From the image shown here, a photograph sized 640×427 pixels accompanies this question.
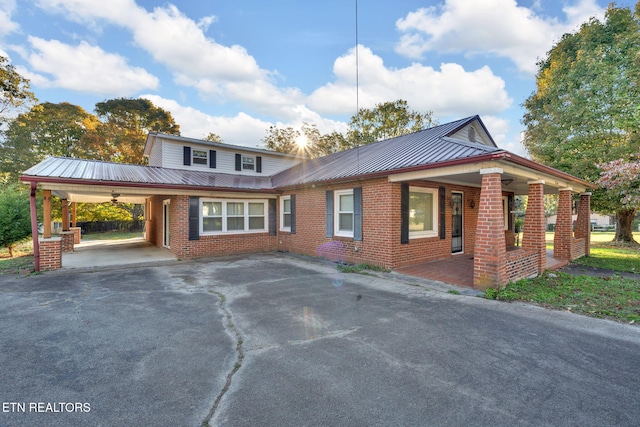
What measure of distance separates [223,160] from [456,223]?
34.3 ft

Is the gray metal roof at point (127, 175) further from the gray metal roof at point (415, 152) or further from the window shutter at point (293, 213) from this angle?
the gray metal roof at point (415, 152)

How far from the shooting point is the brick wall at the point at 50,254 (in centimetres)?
827

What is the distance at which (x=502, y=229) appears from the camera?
233 inches

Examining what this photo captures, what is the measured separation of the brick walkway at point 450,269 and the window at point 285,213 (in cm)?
560

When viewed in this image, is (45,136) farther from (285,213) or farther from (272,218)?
(285,213)

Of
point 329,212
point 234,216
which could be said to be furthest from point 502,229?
point 234,216

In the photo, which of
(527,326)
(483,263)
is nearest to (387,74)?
(483,263)

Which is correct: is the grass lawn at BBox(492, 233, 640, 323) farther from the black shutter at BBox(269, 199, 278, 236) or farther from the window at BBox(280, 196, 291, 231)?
the black shutter at BBox(269, 199, 278, 236)

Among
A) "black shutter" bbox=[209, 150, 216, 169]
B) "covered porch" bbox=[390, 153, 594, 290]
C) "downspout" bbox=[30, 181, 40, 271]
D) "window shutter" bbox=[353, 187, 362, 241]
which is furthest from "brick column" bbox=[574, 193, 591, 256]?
"downspout" bbox=[30, 181, 40, 271]

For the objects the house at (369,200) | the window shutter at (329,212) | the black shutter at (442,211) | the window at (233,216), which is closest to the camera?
the house at (369,200)

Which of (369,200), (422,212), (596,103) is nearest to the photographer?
(369,200)

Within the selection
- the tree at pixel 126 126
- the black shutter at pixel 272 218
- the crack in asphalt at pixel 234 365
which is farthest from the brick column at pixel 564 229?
the tree at pixel 126 126

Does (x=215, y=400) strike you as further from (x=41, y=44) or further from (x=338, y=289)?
(x=41, y=44)

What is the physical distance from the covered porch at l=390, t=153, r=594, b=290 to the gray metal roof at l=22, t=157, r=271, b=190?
7.37m
